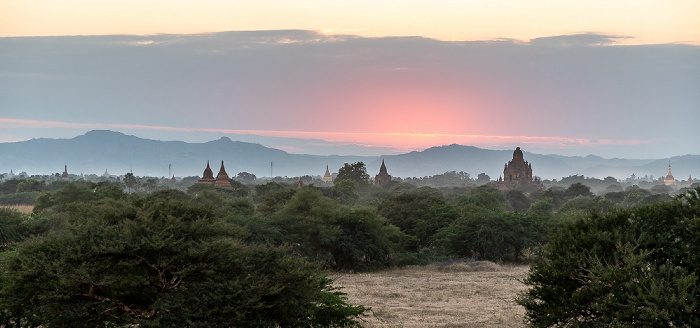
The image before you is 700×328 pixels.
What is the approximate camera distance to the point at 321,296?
1413 centimetres

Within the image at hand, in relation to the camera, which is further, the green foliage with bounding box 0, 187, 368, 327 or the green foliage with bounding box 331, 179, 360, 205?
the green foliage with bounding box 331, 179, 360, 205

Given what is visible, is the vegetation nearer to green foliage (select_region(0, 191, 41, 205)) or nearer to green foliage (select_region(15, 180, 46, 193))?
green foliage (select_region(0, 191, 41, 205))

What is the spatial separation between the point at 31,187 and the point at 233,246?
3840 inches

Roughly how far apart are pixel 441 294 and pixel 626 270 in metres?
14.1

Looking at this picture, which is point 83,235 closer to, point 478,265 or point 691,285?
point 691,285

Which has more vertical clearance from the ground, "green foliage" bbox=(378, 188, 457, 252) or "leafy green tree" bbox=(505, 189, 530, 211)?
"green foliage" bbox=(378, 188, 457, 252)

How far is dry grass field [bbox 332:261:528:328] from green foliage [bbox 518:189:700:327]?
5878 millimetres

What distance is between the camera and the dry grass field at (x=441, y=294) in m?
20.7

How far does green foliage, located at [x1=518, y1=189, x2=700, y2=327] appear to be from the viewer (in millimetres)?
12164

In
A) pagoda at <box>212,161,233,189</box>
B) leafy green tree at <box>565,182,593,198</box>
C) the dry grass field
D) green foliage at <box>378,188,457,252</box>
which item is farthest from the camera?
leafy green tree at <box>565,182,593,198</box>

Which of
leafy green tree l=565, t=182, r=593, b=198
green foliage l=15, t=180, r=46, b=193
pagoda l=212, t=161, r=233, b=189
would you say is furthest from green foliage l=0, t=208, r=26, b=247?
leafy green tree l=565, t=182, r=593, b=198

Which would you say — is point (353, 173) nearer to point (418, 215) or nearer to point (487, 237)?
point (418, 215)

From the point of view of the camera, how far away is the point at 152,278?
13.1 metres

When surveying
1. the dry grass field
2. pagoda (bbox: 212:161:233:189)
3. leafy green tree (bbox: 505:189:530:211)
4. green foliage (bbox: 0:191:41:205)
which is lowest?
the dry grass field
